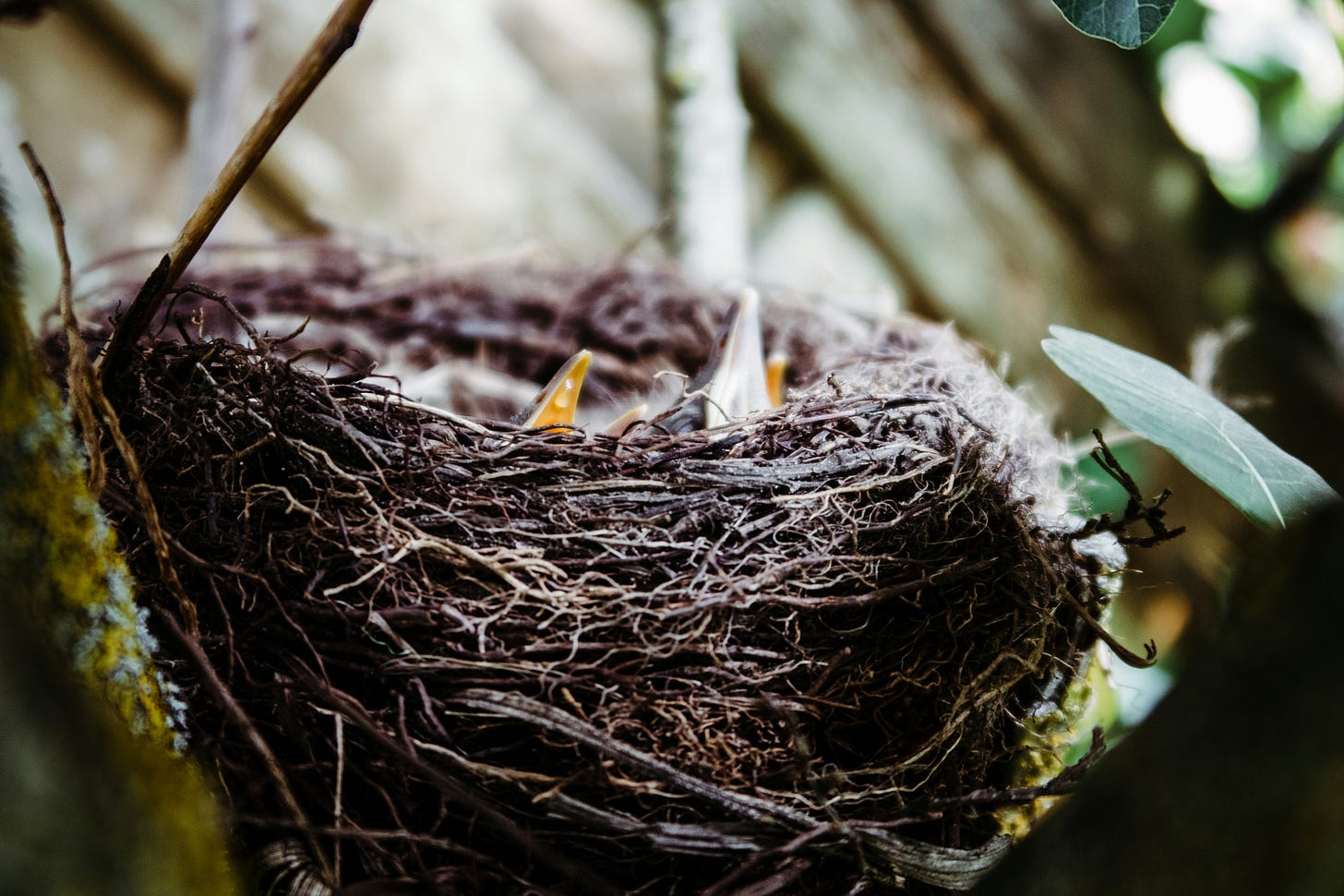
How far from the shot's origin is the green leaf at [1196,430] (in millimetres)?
643

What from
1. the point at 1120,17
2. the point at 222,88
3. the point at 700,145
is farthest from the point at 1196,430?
the point at 222,88

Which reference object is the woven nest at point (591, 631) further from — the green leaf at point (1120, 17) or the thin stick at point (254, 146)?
the green leaf at point (1120, 17)

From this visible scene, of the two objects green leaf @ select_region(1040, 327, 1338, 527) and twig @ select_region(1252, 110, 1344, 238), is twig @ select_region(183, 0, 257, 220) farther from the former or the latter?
twig @ select_region(1252, 110, 1344, 238)

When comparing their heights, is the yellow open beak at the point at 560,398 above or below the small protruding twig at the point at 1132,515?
above

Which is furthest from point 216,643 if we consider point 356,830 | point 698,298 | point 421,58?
point 421,58

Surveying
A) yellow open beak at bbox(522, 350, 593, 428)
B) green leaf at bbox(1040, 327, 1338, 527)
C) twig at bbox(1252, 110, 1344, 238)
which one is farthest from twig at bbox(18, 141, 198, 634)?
twig at bbox(1252, 110, 1344, 238)

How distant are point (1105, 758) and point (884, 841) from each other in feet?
0.71

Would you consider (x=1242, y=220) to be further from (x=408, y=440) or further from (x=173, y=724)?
(x=173, y=724)

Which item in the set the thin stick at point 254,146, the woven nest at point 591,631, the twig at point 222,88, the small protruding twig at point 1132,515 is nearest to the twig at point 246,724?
the woven nest at point 591,631

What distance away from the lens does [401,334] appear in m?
1.39

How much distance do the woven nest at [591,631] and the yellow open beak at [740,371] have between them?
215 mm

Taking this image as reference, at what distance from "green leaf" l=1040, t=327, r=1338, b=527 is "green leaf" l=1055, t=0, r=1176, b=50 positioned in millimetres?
232

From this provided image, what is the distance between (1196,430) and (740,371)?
1.46ft

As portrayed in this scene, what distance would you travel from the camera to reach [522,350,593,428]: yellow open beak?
0.95 meters
